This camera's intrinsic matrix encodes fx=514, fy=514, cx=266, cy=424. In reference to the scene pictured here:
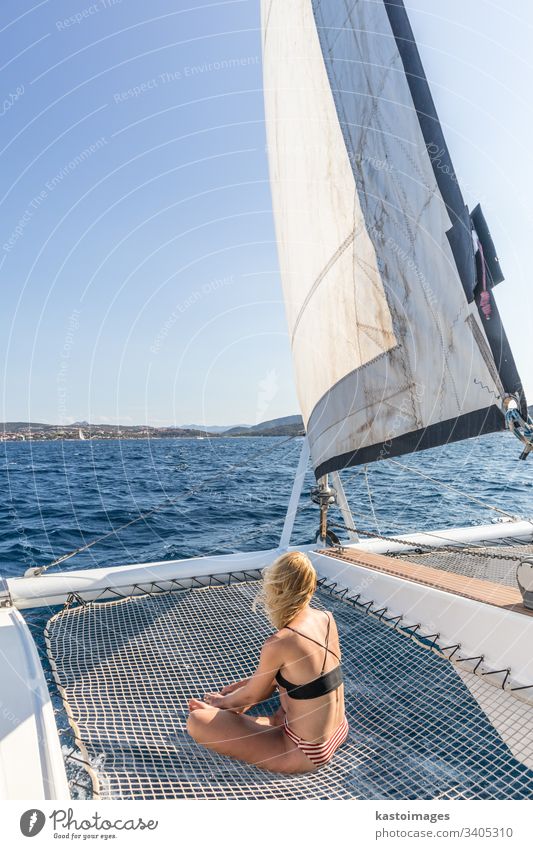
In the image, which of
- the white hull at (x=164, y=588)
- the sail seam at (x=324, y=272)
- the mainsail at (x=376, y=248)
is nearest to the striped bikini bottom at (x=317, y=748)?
the white hull at (x=164, y=588)

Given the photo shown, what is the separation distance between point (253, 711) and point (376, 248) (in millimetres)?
2733

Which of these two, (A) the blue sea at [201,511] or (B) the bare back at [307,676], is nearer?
(B) the bare back at [307,676]

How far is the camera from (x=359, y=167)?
3.37 metres

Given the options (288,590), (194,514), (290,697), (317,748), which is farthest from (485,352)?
(194,514)

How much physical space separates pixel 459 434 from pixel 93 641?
8.31ft

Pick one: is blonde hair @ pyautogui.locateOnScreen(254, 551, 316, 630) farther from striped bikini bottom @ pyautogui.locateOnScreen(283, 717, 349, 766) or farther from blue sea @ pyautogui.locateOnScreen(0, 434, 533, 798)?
blue sea @ pyautogui.locateOnScreen(0, 434, 533, 798)

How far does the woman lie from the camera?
2008 mm

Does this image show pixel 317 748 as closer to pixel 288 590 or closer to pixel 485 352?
pixel 288 590

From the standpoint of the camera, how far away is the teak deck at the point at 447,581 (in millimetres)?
2848

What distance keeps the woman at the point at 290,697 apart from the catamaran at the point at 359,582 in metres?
0.07

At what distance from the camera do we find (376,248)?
10.8ft

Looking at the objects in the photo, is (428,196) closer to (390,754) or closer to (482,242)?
(482,242)

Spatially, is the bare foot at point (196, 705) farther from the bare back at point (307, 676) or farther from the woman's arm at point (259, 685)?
the bare back at point (307, 676)
